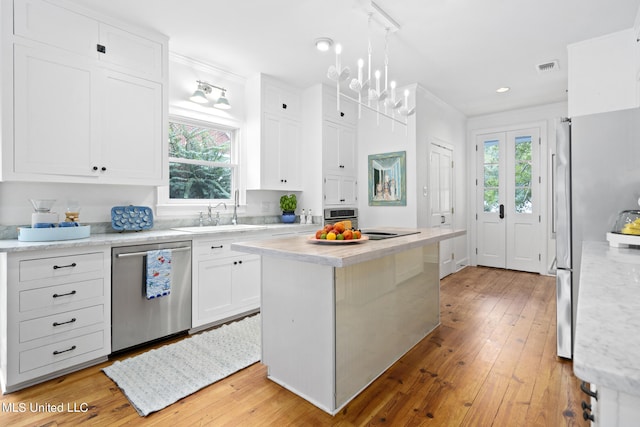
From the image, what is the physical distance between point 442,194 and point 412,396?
149 inches

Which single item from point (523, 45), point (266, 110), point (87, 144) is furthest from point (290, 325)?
point (523, 45)

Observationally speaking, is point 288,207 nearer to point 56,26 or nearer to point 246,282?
point 246,282

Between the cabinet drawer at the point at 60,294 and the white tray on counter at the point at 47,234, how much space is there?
0.36 meters

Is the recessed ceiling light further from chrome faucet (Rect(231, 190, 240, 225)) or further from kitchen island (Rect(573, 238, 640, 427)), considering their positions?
kitchen island (Rect(573, 238, 640, 427))

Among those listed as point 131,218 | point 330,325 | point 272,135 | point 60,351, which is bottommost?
point 60,351

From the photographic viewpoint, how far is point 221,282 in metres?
3.21

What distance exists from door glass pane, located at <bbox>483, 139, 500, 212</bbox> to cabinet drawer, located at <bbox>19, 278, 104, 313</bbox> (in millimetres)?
5881

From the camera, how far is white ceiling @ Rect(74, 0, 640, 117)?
2.67 m

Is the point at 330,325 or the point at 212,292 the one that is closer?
the point at 330,325

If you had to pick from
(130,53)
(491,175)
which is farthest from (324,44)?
(491,175)

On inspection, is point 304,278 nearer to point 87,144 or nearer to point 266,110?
point 87,144

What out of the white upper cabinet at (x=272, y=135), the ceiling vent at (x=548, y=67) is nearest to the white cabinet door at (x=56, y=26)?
the white upper cabinet at (x=272, y=135)

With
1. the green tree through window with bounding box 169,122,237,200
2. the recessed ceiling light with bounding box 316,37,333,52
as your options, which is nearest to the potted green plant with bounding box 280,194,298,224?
the green tree through window with bounding box 169,122,237,200

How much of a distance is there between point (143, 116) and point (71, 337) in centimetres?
188
